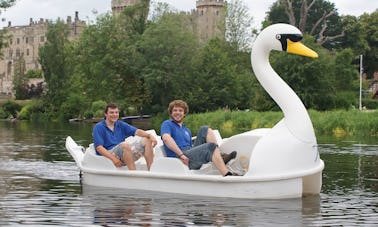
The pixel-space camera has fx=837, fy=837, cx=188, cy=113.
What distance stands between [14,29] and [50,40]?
7754cm

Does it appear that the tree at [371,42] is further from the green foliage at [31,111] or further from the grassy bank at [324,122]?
the grassy bank at [324,122]

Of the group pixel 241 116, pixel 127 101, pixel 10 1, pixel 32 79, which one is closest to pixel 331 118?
pixel 241 116

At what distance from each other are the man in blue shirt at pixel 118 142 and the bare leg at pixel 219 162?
1.19 m

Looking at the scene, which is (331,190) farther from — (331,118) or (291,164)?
(331,118)

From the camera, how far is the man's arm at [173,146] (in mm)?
12657

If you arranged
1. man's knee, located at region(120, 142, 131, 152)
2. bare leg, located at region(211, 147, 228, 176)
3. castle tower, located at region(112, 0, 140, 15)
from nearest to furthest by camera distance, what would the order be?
bare leg, located at region(211, 147, 228, 176) → man's knee, located at region(120, 142, 131, 152) → castle tower, located at region(112, 0, 140, 15)

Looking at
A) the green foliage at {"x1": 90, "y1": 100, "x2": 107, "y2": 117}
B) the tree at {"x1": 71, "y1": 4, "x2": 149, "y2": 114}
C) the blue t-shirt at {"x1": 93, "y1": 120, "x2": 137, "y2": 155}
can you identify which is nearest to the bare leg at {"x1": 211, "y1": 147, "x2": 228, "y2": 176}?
the blue t-shirt at {"x1": 93, "y1": 120, "x2": 137, "y2": 155}

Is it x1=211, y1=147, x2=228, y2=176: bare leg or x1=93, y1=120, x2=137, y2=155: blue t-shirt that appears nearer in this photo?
x1=211, y1=147, x2=228, y2=176: bare leg

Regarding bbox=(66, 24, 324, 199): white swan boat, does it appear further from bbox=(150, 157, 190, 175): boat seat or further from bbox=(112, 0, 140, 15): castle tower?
bbox=(112, 0, 140, 15): castle tower

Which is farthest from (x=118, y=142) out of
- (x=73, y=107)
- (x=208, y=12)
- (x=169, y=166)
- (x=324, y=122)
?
(x=208, y=12)

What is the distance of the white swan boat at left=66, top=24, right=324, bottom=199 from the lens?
468 inches

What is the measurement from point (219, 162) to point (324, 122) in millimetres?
24441

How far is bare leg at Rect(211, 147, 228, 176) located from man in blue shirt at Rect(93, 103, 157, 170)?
46.7 inches

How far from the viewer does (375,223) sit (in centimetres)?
1009
